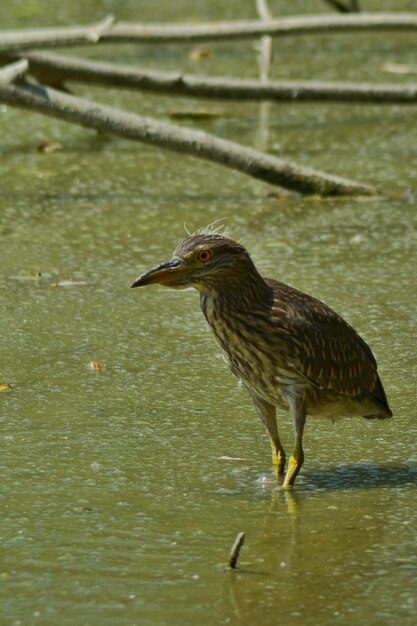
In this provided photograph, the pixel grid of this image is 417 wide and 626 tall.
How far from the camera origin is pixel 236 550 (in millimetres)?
3400

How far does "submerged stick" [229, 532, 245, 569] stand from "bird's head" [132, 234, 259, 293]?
0.99 meters

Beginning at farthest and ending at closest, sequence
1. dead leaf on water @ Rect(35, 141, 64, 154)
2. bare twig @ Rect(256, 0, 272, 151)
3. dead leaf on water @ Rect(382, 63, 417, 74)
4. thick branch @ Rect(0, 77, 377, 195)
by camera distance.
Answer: dead leaf on water @ Rect(382, 63, 417, 74), bare twig @ Rect(256, 0, 272, 151), dead leaf on water @ Rect(35, 141, 64, 154), thick branch @ Rect(0, 77, 377, 195)

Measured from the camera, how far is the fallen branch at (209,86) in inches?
318

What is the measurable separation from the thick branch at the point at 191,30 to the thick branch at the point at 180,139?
28.6 inches

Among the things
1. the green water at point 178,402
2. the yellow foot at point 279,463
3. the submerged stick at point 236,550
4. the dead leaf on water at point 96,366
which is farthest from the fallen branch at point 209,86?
the submerged stick at point 236,550

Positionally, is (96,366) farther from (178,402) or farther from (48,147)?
(48,147)

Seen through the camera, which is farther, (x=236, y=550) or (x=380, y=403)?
(x=380, y=403)

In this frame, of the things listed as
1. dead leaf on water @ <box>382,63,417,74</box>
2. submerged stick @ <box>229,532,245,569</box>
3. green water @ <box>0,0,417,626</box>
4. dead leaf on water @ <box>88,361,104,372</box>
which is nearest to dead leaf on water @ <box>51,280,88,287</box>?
green water @ <box>0,0,417,626</box>

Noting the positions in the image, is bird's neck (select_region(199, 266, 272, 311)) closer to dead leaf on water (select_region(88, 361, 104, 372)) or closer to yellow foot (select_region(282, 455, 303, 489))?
yellow foot (select_region(282, 455, 303, 489))

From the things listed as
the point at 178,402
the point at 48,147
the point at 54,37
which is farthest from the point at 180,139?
the point at 178,402

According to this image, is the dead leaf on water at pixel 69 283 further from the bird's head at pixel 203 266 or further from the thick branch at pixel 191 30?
the thick branch at pixel 191 30

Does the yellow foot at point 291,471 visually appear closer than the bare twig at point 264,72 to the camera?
Yes

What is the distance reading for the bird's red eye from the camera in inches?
164

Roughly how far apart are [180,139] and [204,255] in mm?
3052
